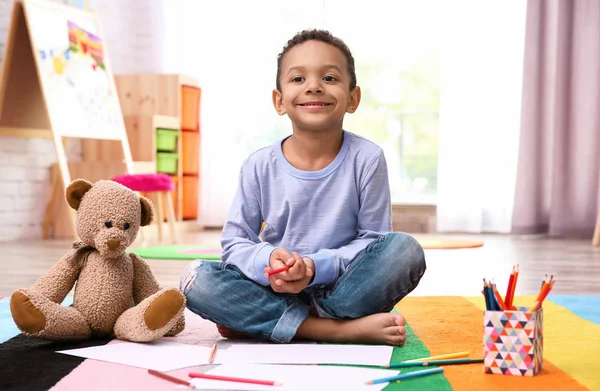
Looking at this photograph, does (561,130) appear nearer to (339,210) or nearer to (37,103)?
(37,103)

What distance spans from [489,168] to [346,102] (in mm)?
2694

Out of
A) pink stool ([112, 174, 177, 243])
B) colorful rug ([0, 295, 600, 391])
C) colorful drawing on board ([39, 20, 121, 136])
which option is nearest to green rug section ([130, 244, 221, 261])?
pink stool ([112, 174, 177, 243])

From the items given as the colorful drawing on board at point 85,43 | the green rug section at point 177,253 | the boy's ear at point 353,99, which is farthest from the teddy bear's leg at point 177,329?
the colorful drawing on board at point 85,43

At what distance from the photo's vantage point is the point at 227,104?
407cm

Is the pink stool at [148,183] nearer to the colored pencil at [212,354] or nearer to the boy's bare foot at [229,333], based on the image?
the boy's bare foot at [229,333]

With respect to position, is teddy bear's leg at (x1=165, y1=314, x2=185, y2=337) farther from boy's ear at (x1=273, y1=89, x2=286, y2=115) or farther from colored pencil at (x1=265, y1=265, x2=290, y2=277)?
boy's ear at (x1=273, y1=89, x2=286, y2=115)

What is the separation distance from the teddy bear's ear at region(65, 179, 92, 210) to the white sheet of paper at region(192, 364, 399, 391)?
40 centimetres

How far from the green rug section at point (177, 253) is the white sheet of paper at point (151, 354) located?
3.85 feet

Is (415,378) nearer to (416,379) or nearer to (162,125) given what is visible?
(416,379)

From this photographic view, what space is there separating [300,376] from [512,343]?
27 cm

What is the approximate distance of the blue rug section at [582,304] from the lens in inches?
54.9

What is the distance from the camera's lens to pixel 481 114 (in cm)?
379

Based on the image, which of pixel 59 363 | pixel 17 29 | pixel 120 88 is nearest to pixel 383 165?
pixel 59 363

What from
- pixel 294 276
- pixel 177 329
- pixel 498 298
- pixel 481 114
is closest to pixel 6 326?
pixel 177 329
